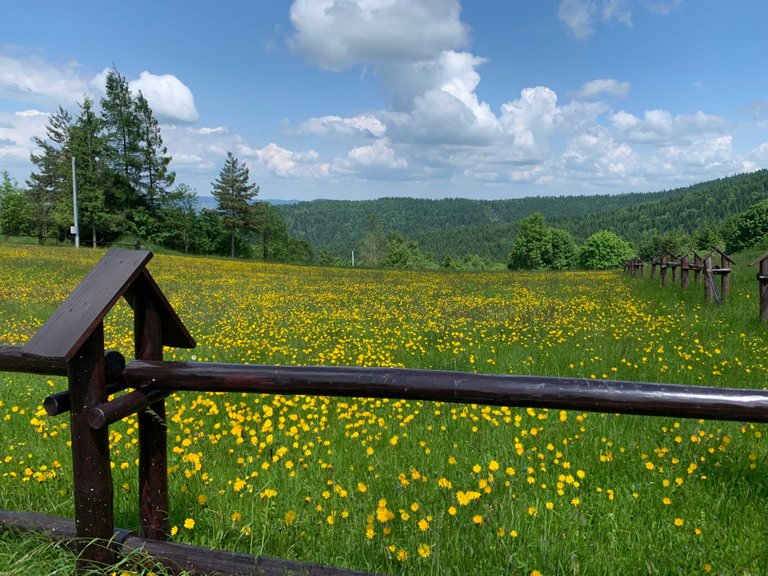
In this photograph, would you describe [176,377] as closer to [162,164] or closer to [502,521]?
[502,521]

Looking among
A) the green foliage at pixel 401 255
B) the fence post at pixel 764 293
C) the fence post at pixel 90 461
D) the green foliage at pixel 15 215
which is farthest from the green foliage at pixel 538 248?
the fence post at pixel 90 461

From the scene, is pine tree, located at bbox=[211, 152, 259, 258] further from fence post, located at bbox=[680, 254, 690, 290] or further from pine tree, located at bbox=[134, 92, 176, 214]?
fence post, located at bbox=[680, 254, 690, 290]

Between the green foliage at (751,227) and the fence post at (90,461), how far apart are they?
90.4 meters

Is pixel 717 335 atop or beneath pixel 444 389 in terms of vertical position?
beneath

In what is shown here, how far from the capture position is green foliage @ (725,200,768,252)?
2950 inches

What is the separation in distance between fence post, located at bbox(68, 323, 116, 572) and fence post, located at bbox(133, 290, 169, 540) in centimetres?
23

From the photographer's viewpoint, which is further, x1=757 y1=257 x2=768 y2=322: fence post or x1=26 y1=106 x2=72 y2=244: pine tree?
x1=26 y1=106 x2=72 y2=244: pine tree

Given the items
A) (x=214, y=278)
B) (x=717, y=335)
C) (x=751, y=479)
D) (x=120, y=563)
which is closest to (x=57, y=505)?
(x=120, y=563)

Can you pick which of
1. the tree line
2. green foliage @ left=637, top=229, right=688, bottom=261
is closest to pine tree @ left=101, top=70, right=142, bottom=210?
the tree line

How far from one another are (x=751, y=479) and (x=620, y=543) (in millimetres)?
1723

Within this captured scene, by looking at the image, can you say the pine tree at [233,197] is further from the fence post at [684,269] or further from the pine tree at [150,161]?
the fence post at [684,269]

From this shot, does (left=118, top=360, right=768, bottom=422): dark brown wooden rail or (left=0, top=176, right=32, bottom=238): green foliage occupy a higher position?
(left=0, top=176, right=32, bottom=238): green foliage

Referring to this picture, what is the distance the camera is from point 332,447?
4.62 m

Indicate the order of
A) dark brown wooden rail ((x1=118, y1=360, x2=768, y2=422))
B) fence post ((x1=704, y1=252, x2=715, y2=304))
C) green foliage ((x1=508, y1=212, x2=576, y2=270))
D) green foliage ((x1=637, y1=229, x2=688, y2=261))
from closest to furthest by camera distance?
dark brown wooden rail ((x1=118, y1=360, x2=768, y2=422))
fence post ((x1=704, y1=252, x2=715, y2=304))
green foliage ((x1=508, y1=212, x2=576, y2=270))
green foliage ((x1=637, y1=229, x2=688, y2=261))
